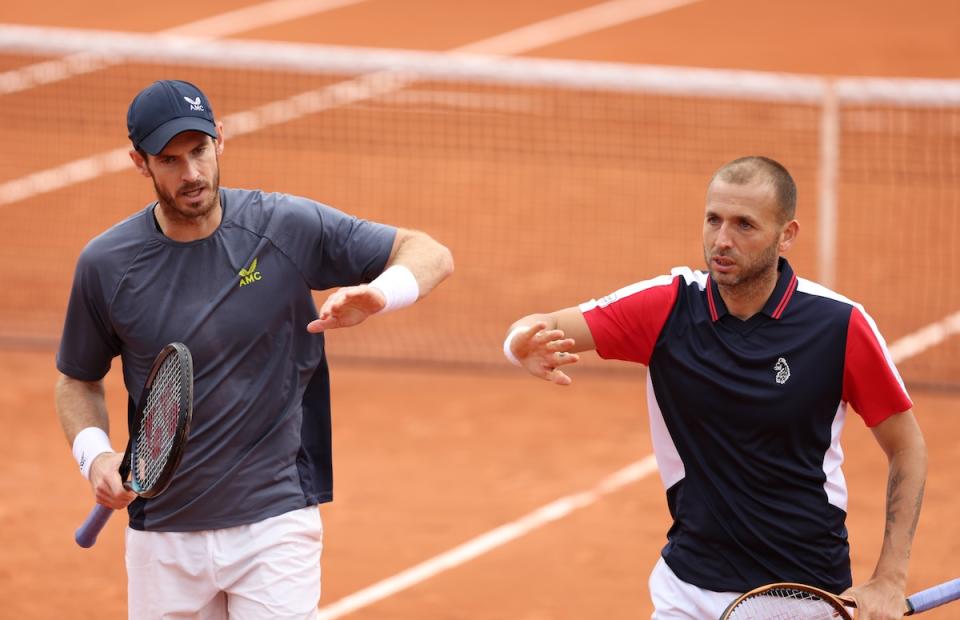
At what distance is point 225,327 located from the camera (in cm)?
527

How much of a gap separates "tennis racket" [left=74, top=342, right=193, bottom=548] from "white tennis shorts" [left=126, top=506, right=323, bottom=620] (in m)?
0.26

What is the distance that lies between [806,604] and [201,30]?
18.6m

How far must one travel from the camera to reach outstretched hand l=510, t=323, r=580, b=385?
4.98 meters

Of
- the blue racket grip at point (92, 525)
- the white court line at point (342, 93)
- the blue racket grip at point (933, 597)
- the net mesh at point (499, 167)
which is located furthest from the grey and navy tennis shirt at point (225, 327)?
the white court line at point (342, 93)

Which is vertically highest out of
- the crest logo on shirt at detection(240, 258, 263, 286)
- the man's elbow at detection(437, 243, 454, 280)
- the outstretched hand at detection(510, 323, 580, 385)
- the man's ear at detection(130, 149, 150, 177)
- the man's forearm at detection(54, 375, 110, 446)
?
the man's ear at detection(130, 149, 150, 177)

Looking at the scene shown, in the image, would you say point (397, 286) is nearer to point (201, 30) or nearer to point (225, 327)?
point (225, 327)

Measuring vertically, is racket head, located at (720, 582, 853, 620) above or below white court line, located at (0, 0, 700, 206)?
above

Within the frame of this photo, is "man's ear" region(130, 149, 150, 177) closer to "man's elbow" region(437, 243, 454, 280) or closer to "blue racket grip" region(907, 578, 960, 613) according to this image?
"man's elbow" region(437, 243, 454, 280)

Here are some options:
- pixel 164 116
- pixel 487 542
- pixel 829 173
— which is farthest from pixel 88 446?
pixel 829 173

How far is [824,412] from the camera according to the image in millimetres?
5027

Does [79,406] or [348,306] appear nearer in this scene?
[348,306]

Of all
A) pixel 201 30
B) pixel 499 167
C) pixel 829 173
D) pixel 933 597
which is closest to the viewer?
pixel 933 597

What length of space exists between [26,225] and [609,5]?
11017 mm

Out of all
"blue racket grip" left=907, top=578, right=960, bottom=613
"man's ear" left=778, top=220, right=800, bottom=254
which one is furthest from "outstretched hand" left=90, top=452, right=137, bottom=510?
"blue racket grip" left=907, top=578, right=960, bottom=613
